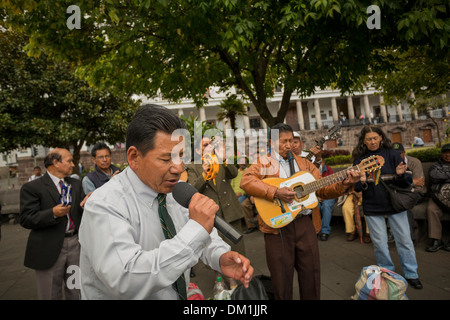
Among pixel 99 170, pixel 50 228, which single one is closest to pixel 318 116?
pixel 99 170

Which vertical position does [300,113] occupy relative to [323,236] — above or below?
above

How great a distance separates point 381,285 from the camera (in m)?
3.02

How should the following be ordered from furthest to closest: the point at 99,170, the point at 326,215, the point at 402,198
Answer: the point at 326,215 → the point at 99,170 → the point at 402,198

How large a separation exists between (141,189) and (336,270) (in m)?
4.05

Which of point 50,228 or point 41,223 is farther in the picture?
point 50,228

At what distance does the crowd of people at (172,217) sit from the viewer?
3.67ft

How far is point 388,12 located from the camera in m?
3.98

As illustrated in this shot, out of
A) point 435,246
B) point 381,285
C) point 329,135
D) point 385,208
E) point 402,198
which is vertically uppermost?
point 329,135

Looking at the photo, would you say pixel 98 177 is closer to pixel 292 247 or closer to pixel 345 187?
pixel 292 247

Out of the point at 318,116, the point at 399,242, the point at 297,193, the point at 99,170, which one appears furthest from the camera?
the point at 318,116

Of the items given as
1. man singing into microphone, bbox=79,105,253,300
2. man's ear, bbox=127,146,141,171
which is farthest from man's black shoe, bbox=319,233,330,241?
man's ear, bbox=127,146,141,171

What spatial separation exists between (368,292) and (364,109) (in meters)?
48.7

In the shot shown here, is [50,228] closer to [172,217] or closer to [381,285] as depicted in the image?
[172,217]

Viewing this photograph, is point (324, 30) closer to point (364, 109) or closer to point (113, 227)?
point (113, 227)
